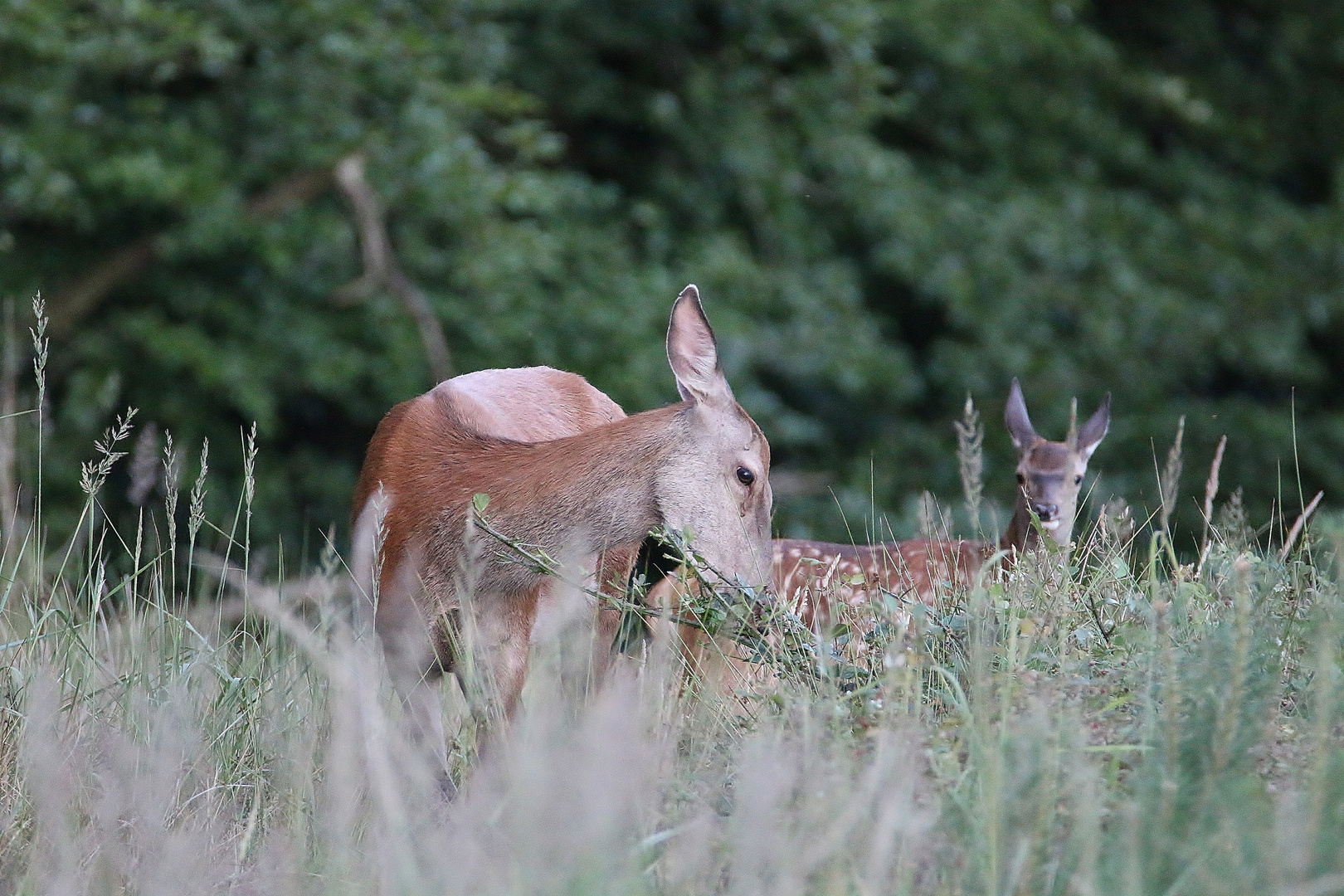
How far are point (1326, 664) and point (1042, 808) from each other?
0.44m

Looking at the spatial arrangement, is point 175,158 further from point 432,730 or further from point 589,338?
point 432,730

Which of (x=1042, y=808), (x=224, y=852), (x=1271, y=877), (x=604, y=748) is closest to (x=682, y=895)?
(x=604, y=748)

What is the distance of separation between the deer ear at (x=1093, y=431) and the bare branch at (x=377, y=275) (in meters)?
4.01

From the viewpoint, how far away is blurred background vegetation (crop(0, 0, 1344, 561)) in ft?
32.2

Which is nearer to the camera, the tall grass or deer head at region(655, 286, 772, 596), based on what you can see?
the tall grass

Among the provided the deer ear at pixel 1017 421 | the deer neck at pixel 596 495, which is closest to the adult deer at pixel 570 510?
the deer neck at pixel 596 495

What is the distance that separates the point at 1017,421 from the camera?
7.33 meters

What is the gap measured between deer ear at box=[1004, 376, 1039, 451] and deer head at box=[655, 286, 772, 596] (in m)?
2.67

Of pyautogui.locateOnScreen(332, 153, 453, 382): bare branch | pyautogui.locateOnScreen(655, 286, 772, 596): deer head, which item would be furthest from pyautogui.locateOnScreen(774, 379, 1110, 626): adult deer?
pyautogui.locateOnScreen(332, 153, 453, 382): bare branch

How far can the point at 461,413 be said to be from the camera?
5230mm

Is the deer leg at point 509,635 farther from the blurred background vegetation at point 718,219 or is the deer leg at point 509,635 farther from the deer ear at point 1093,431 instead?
the blurred background vegetation at point 718,219

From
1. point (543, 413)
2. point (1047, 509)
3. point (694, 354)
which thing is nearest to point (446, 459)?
point (694, 354)

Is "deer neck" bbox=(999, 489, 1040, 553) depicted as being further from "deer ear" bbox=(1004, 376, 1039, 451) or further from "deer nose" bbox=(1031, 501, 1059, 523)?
"deer ear" bbox=(1004, 376, 1039, 451)

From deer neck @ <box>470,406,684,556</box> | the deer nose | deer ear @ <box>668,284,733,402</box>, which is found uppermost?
deer ear @ <box>668,284,733,402</box>
